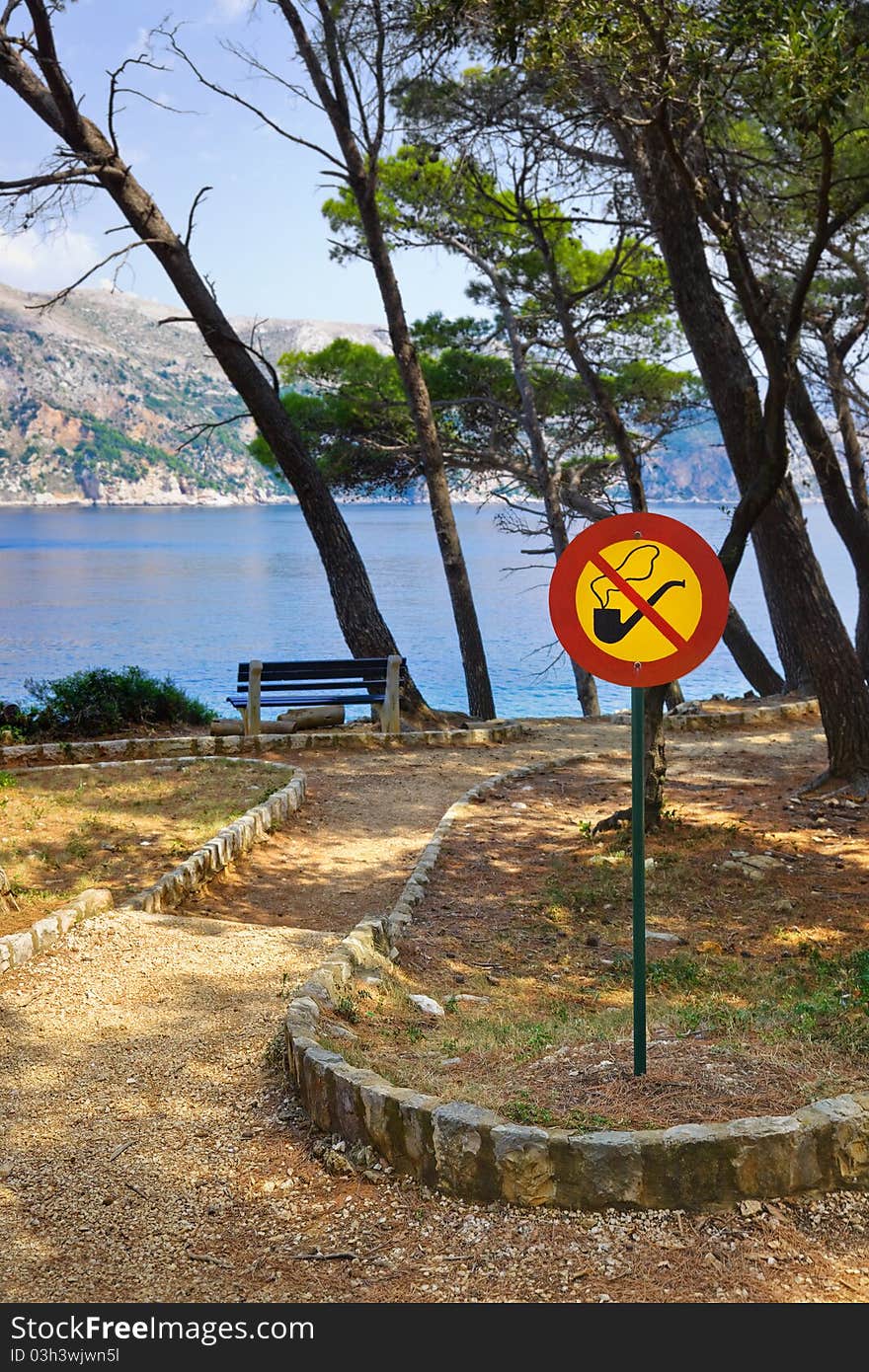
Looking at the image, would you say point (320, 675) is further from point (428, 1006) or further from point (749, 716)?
point (428, 1006)

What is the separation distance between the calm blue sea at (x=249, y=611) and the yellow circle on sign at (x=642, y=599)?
53.7 feet

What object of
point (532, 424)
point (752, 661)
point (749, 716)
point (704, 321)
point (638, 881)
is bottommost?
point (749, 716)

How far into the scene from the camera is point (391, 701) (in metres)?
11.9

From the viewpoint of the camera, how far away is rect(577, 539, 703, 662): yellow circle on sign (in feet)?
12.6

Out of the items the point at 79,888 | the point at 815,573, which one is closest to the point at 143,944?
the point at 79,888

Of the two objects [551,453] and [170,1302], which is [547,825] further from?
[551,453]

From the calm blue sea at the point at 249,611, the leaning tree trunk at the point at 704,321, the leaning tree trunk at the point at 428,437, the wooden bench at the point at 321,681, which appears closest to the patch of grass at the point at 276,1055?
the leaning tree trunk at the point at 704,321

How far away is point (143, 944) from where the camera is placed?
5.56 meters

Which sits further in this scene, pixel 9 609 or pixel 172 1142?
pixel 9 609

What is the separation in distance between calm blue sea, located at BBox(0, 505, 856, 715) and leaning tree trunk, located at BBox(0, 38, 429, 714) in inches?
297

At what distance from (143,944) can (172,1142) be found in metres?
Result: 1.88

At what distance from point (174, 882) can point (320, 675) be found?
17.4ft

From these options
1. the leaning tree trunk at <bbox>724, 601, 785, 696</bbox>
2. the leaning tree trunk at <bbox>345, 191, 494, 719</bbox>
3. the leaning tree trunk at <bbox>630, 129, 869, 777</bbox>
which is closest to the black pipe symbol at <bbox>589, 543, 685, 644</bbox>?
the leaning tree trunk at <bbox>630, 129, 869, 777</bbox>

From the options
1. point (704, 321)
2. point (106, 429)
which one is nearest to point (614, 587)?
point (704, 321)
